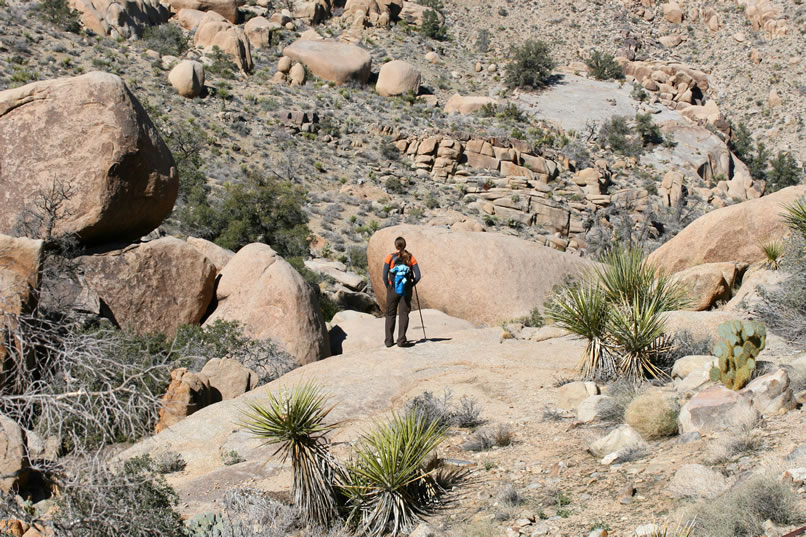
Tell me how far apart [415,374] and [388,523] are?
4123mm

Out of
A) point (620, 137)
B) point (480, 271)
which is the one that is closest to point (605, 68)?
point (620, 137)

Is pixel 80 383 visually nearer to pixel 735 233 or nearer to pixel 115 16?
pixel 735 233

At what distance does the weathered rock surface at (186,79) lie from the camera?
37.0 m

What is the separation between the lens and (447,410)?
28.2 feet

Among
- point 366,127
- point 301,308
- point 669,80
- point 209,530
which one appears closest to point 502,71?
point 669,80

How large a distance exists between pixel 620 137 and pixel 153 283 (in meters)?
38.4

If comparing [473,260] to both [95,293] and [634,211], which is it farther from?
[634,211]

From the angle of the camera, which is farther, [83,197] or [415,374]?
[83,197]

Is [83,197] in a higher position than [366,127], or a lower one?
higher

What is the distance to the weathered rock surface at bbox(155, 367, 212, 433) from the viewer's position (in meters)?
9.38

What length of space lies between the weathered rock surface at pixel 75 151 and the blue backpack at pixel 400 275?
5.25m

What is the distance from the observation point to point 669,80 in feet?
181

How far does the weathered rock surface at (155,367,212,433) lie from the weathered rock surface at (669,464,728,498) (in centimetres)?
623

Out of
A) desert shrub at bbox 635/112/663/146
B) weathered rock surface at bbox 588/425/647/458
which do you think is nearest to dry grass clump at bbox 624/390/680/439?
weathered rock surface at bbox 588/425/647/458
